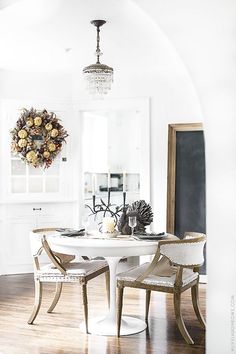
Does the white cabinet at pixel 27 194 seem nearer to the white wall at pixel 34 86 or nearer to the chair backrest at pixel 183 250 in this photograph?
the white wall at pixel 34 86

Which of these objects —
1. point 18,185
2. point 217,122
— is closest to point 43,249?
point 217,122

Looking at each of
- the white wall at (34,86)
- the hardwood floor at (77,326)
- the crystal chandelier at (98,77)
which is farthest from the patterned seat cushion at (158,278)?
the white wall at (34,86)

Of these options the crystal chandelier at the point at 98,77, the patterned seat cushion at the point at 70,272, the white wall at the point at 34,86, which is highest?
the white wall at the point at 34,86

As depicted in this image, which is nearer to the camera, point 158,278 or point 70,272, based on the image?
point 158,278

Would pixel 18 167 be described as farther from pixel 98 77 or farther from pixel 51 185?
pixel 98 77

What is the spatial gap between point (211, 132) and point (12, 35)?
2852mm

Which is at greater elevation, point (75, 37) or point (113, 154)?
point (75, 37)

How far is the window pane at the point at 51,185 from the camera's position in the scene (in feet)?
21.9

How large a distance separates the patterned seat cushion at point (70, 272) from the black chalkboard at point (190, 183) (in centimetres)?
195

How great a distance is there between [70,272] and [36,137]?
8.57 ft

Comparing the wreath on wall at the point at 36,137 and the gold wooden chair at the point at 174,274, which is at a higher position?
the wreath on wall at the point at 36,137

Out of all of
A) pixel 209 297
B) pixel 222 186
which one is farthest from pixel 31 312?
pixel 222 186

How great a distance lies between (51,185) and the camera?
21.9ft

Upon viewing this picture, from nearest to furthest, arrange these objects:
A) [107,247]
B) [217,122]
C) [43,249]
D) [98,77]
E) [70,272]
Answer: [217,122] < [107,247] < [70,272] < [43,249] < [98,77]
